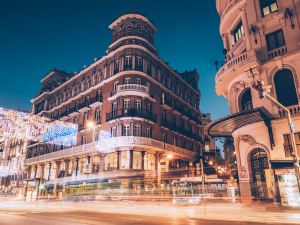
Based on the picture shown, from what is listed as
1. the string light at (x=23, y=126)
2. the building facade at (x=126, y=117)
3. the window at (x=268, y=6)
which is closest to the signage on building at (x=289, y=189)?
the window at (x=268, y=6)

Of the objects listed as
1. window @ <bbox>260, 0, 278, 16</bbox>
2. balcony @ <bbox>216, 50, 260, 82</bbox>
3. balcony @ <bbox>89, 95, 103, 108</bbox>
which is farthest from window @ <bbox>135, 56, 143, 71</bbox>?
window @ <bbox>260, 0, 278, 16</bbox>

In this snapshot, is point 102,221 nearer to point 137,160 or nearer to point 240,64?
point 240,64

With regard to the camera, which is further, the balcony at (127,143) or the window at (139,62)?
the window at (139,62)

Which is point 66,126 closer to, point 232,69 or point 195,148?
point 195,148

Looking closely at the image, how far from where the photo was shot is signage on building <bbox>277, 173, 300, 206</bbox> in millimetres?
14625

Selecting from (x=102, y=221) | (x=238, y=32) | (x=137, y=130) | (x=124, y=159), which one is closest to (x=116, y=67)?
(x=137, y=130)

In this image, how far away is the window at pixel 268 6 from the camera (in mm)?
19891

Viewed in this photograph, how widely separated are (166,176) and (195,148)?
14.6 m

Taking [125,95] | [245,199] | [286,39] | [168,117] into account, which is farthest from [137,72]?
[245,199]

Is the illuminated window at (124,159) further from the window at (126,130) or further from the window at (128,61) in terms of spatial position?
the window at (128,61)

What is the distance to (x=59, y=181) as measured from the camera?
40.2m

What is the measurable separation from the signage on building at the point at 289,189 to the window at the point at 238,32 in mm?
13317

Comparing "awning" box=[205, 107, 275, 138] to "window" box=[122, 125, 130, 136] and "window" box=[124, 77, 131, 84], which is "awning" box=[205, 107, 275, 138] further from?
"window" box=[124, 77, 131, 84]

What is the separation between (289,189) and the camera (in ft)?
49.5
